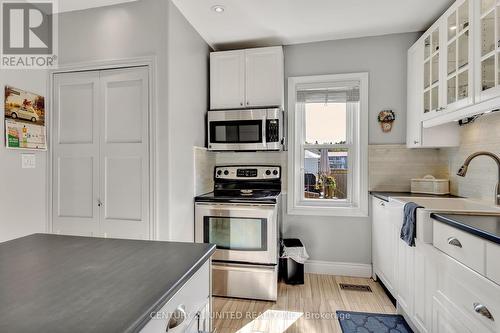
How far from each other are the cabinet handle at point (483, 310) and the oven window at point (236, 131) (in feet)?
6.57

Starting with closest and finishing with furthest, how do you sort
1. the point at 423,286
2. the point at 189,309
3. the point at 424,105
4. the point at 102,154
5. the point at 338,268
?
the point at 189,309, the point at 423,286, the point at 102,154, the point at 424,105, the point at 338,268

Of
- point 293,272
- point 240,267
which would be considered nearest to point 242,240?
point 240,267

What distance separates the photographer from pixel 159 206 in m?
2.10

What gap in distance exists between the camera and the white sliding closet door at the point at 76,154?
7.43 feet

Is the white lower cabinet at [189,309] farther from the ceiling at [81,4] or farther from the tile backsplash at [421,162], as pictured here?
the ceiling at [81,4]

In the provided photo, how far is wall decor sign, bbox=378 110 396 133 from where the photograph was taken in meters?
2.83

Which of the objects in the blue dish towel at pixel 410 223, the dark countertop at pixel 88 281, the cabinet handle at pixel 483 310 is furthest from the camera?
the blue dish towel at pixel 410 223

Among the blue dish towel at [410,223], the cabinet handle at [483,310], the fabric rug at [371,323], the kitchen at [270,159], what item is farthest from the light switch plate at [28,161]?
the cabinet handle at [483,310]

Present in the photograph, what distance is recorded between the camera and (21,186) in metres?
2.12

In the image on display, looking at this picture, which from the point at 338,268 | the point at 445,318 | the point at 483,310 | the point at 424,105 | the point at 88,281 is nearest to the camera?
the point at 88,281

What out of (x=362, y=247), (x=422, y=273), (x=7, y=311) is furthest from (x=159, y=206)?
(x=362, y=247)

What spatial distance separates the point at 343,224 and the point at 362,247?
312 millimetres

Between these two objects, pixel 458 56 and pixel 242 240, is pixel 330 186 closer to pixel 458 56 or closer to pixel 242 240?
pixel 242 240

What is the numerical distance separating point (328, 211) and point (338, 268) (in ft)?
2.06
